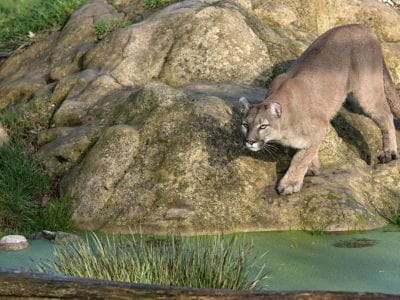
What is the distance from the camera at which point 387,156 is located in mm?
10023

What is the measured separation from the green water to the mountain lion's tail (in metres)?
2.73

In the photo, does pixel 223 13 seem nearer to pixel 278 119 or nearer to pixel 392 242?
pixel 278 119

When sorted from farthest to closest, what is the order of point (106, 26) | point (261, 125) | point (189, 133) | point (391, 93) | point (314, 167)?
point (106, 26), point (391, 93), point (314, 167), point (189, 133), point (261, 125)

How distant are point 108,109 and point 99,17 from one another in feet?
10.9

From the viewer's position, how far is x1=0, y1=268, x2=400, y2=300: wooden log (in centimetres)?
406

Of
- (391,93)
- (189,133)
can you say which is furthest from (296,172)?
(391,93)

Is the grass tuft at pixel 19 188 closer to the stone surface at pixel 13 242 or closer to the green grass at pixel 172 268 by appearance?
the stone surface at pixel 13 242

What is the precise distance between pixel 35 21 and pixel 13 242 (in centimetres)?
756

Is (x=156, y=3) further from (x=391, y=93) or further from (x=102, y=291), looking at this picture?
(x=102, y=291)

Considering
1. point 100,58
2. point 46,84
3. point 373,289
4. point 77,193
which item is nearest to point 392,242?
point 373,289

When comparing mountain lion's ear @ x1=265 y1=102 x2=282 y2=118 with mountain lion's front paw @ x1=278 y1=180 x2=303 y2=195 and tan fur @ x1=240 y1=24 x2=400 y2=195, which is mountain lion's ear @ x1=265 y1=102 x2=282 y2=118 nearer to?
tan fur @ x1=240 y1=24 x2=400 y2=195

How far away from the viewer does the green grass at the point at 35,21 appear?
46.8ft

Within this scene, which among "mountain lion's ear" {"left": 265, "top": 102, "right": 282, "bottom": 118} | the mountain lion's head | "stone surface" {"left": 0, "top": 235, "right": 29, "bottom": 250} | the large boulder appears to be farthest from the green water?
"mountain lion's ear" {"left": 265, "top": 102, "right": 282, "bottom": 118}

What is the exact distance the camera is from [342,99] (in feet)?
32.7
